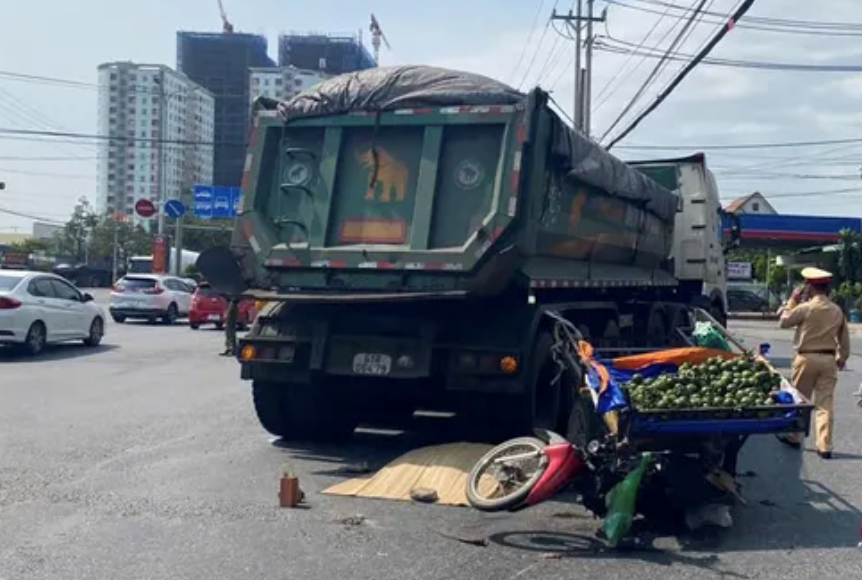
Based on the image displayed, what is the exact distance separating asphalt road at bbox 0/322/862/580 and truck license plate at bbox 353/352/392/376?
0.83m

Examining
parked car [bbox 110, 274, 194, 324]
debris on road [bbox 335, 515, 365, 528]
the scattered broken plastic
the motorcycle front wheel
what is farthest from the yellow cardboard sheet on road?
parked car [bbox 110, 274, 194, 324]

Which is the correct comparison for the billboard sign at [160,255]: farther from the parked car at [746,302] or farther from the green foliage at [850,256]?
the green foliage at [850,256]

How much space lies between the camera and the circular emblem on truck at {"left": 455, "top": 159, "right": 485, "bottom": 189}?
9.34 metres

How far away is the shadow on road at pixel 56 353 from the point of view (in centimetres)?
1902

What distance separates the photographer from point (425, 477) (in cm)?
852

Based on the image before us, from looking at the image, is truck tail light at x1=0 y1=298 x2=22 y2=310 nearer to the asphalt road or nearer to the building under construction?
the asphalt road

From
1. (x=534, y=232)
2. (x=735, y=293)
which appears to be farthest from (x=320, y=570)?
(x=735, y=293)

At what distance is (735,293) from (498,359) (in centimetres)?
5154

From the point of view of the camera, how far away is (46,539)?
6730 mm

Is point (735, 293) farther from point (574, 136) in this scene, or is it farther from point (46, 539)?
point (46, 539)

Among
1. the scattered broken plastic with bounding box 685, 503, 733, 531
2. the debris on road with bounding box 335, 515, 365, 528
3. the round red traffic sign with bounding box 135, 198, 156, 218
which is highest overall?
the scattered broken plastic with bounding box 685, 503, 733, 531

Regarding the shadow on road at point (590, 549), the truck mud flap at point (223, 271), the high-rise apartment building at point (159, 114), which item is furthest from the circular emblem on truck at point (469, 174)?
the high-rise apartment building at point (159, 114)

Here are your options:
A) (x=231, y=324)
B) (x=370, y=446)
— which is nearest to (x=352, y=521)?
(x=370, y=446)

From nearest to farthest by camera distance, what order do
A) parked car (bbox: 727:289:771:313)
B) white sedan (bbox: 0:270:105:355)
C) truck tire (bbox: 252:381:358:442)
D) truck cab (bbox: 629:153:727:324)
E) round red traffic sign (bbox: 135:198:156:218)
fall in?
truck tire (bbox: 252:381:358:442)
truck cab (bbox: 629:153:727:324)
white sedan (bbox: 0:270:105:355)
round red traffic sign (bbox: 135:198:156:218)
parked car (bbox: 727:289:771:313)
